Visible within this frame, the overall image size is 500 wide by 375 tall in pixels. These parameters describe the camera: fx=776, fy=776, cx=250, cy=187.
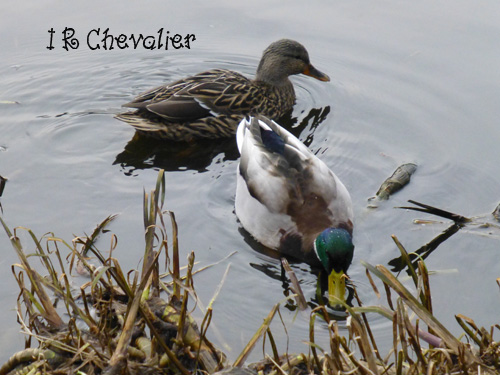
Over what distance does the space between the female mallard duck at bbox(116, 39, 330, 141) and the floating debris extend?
183cm

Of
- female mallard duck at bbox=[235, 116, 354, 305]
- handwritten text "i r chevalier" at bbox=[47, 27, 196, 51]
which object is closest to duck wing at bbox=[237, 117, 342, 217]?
female mallard duck at bbox=[235, 116, 354, 305]

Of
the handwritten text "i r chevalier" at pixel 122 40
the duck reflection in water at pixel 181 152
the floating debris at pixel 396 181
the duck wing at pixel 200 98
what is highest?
the handwritten text "i r chevalier" at pixel 122 40

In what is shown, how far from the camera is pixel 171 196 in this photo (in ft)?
21.6

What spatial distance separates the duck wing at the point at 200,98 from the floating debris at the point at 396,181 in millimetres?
1974

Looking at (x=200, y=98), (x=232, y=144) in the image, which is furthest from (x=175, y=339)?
(x=200, y=98)

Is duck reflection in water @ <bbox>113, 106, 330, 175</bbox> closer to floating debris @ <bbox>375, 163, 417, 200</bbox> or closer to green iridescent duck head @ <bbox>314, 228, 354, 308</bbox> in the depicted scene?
floating debris @ <bbox>375, 163, 417, 200</bbox>

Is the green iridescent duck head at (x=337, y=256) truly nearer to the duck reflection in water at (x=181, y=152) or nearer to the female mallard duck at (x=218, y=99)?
the duck reflection in water at (x=181, y=152)

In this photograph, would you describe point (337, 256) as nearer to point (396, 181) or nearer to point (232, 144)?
point (396, 181)

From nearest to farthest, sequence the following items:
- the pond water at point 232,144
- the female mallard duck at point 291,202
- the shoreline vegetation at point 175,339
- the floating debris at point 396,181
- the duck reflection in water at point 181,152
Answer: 1. the shoreline vegetation at point 175,339
2. the pond water at point 232,144
3. the female mallard duck at point 291,202
4. the floating debris at point 396,181
5. the duck reflection in water at point 181,152

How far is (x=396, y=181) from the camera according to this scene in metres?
6.62

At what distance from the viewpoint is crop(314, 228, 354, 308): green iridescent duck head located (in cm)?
533

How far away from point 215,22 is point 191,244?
174 inches

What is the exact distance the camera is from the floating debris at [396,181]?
652 cm

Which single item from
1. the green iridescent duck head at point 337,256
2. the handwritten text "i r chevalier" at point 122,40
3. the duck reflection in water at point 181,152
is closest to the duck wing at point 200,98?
the duck reflection in water at point 181,152
